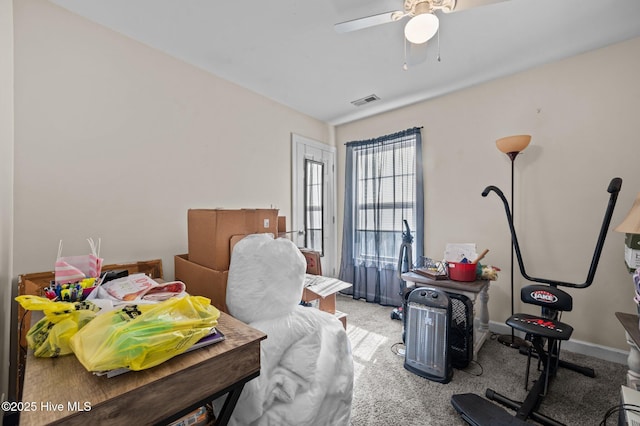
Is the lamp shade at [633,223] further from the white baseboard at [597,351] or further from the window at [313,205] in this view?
the window at [313,205]

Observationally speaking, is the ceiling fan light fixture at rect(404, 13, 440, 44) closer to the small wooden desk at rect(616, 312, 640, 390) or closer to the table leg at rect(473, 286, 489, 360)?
the small wooden desk at rect(616, 312, 640, 390)

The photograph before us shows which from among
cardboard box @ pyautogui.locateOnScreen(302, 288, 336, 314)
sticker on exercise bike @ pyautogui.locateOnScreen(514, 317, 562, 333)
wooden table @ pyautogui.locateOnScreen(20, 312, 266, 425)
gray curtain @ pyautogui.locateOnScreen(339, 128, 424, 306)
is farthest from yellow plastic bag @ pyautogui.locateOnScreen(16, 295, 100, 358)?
gray curtain @ pyautogui.locateOnScreen(339, 128, 424, 306)

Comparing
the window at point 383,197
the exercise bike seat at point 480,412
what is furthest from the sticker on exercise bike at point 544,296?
the window at point 383,197

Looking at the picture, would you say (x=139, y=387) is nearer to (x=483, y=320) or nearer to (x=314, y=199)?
(x=483, y=320)

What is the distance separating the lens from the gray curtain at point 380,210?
10.4 ft

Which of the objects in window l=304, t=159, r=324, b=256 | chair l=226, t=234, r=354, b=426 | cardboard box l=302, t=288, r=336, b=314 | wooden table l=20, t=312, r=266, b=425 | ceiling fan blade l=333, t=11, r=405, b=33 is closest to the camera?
wooden table l=20, t=312, r=266, b=425

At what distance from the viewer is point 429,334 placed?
6.18ft

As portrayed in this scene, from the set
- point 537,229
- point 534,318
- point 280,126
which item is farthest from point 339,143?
point 534,318

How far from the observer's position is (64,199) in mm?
1664

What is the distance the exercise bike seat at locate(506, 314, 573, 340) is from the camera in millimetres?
1518

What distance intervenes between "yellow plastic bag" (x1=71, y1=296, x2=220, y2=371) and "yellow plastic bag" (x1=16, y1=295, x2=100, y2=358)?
6 cm

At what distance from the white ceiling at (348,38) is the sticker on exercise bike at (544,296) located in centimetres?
200

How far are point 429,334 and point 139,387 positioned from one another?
184 cm

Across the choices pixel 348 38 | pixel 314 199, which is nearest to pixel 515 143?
pixel 348 38
